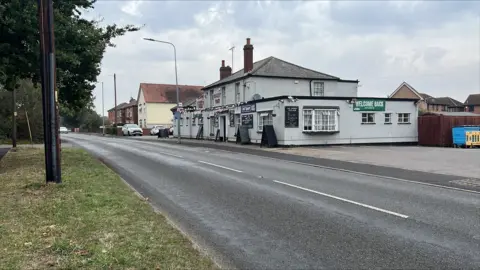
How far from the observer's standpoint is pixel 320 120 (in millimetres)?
27719

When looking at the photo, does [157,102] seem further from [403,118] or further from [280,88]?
[403,118]

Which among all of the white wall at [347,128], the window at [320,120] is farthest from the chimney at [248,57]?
the window at [320,120]

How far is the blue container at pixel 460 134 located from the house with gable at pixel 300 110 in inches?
168

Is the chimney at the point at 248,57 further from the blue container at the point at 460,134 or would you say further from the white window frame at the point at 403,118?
the blue container at the point at 460,134

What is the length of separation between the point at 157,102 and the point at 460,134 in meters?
54.6

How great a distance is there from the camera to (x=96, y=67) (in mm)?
16453

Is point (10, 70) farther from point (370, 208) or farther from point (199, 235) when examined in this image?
point (370, 208)

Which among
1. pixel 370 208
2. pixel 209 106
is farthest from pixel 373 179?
pixel 209 106

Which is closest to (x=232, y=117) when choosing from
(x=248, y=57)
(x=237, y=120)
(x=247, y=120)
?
(x=237, y=120)

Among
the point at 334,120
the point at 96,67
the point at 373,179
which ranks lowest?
the point at 373,179

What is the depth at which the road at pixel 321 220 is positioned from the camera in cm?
493

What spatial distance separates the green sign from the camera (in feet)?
95.5

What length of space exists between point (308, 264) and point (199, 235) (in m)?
1.88

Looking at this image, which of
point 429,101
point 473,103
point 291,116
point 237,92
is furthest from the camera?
point 473,103
